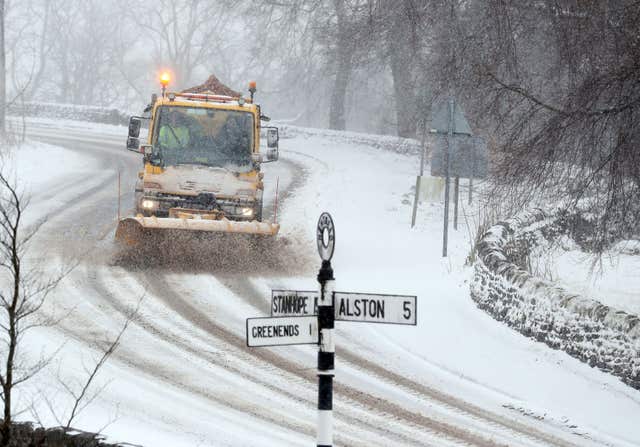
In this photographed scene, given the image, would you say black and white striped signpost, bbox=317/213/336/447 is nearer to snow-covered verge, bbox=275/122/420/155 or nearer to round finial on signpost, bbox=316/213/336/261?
round finial on signpost, bbox=316/213/336/261

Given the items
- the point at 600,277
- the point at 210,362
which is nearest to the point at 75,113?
the point at 600,277

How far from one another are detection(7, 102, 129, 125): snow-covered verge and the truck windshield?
24.5 metres

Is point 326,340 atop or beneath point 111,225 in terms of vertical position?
atop

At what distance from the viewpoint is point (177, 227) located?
14516mm

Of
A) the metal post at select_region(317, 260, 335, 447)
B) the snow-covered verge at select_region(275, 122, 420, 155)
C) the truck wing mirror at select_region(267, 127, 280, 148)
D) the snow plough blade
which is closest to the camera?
the metal post at select_region(317, 260, 335, 447)

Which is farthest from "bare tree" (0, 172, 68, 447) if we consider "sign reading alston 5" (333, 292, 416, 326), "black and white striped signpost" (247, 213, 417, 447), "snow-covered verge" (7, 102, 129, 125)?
"snow-covered verge" (7, 102, 129, 125)

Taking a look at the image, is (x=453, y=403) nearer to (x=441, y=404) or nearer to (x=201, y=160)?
(x=441, y=404)

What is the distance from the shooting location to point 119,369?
10.2 meters

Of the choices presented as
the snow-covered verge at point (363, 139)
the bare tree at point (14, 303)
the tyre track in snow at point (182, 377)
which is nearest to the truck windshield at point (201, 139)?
the bare tree at point (14, 303)

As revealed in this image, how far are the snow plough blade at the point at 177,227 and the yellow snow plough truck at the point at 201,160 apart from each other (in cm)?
62

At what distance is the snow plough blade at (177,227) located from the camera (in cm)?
1451

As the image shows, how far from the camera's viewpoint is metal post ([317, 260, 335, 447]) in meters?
5.59

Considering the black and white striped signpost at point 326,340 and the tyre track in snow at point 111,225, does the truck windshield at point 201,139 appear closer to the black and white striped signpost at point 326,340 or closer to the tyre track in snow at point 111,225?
the tyre track in snow at point 111,225

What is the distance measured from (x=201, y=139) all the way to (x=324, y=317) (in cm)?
1090
